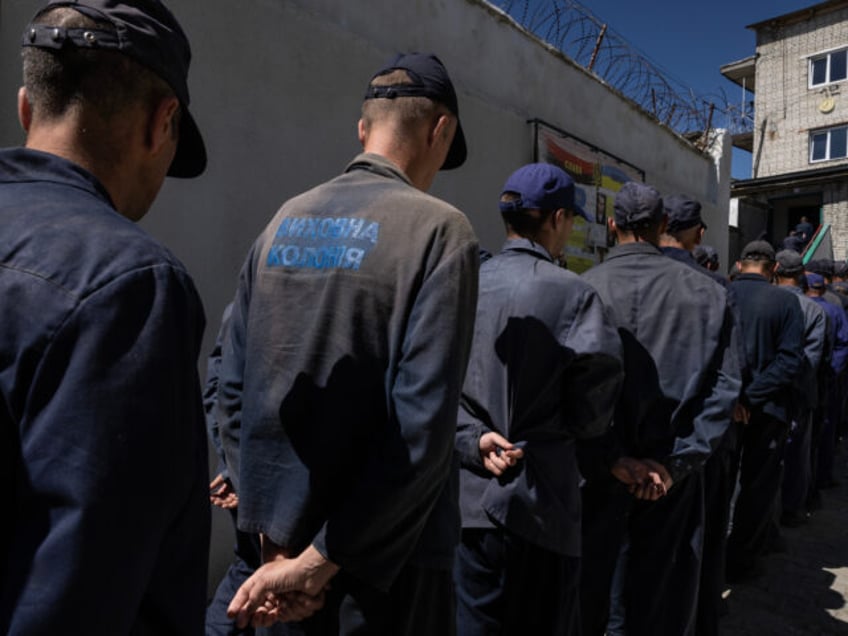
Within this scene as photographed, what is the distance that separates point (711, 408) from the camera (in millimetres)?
2676

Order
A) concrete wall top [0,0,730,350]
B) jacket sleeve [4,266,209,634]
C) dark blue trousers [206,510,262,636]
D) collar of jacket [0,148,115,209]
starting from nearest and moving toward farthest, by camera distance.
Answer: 1. jacket sleeve [4,266,209,634]
2. collar of jacket [0,148,115,209]
3. dark blue trousers [206,510,262,636]
4. concrete wall top [0,0,730,350]

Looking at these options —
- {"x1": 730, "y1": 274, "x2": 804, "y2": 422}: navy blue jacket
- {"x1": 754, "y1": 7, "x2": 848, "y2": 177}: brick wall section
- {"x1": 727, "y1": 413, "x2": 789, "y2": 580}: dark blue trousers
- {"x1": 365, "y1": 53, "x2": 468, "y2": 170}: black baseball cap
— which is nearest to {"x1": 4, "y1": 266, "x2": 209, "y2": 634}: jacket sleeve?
{"x1": 365, "y1": 53, "x2": 468, "y2": 170}: black baseball cap

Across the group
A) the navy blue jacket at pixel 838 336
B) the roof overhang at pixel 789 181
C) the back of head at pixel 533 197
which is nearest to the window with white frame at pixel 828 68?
the roof overhang at pixel 789 181

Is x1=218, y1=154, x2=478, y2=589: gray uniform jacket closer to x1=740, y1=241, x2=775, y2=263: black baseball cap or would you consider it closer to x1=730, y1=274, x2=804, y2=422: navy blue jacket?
x1=730, y1=274, x2=804, y2=422: navy blue jacket

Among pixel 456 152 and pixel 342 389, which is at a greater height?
pixel 456 152

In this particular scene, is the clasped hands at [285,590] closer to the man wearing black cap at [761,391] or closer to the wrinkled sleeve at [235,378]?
the wrinkled sleeve at [235,378]

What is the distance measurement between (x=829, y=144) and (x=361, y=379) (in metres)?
25.2

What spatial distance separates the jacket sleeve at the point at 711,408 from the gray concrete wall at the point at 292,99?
240 cm

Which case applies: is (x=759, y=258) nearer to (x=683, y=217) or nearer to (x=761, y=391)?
(x=761, y=391)

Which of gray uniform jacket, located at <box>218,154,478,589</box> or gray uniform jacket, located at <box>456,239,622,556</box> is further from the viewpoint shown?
gray uniform jacket, located at <box>456,239,622,556</box>

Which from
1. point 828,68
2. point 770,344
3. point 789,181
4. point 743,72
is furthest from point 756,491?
point 743,72

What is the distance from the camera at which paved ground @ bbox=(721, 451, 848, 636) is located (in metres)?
3.69

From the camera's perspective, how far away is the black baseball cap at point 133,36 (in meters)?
0.97

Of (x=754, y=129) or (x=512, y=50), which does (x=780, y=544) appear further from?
(x=754, y=129)
